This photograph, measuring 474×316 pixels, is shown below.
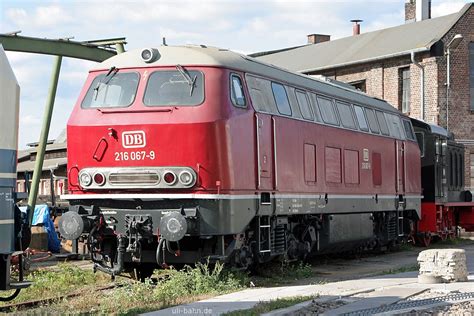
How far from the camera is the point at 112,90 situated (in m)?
13.9

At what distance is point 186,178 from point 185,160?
0.94 feet

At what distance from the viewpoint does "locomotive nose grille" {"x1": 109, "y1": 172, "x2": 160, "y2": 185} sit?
13.1 meters

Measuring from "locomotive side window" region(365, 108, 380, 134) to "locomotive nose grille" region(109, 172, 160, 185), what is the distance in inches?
295

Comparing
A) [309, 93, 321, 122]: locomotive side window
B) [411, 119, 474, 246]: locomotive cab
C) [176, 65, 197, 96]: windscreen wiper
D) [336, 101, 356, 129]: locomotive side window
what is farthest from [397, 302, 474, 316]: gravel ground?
[411, 119, 474, 246]: locomotive cab

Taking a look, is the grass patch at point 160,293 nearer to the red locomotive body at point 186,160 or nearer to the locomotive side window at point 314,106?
the red locomotive body at point 186,160

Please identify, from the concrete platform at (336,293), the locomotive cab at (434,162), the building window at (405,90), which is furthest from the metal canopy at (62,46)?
the building window at (405,90)

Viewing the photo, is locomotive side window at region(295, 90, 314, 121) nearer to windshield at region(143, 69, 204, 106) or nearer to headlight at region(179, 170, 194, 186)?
windshield at region(143, 69, 204, 106)

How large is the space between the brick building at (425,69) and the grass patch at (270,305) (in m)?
25.3

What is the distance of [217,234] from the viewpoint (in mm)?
12953

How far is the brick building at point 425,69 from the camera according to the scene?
36.0 m

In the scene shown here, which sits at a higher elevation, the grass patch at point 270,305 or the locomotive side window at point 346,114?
the locomotive side window at point 346,114

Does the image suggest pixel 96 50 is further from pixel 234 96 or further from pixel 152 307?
pixel 152 307

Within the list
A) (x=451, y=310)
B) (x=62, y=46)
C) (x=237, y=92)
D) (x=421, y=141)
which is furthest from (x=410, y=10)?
(x=451, y=310)

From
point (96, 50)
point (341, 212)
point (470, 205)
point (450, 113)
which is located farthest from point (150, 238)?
point (450, 113)
